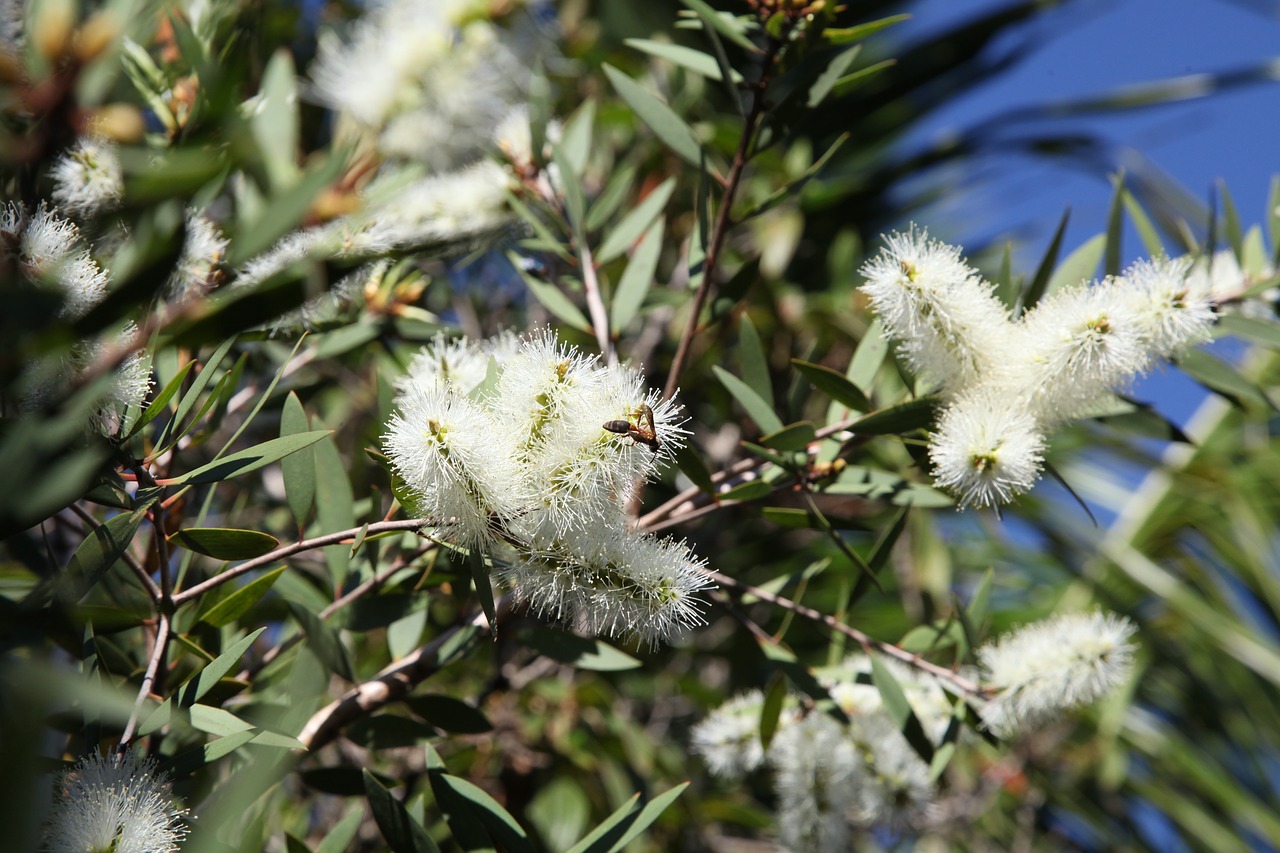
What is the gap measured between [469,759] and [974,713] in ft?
2.40

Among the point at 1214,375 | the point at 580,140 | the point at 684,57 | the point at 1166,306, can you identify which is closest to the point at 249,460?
the point at 684,57

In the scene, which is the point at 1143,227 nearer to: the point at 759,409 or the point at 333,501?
the point at 759,409

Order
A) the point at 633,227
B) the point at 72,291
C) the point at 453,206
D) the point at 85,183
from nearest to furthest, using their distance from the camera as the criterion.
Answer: the point at 72,291 → the point at 85,183 → the point at 633,227 → the point at 453,206

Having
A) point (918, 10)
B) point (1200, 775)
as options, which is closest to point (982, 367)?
point (1200, 775)

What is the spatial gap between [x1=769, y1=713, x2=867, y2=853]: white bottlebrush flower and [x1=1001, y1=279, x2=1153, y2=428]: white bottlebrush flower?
1.62ft

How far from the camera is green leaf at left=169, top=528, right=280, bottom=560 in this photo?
758 mm

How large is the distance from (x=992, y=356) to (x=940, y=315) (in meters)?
Result: 0.07

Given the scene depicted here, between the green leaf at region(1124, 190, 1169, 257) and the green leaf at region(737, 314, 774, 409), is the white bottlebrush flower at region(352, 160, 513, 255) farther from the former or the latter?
the green leaf at region(1124, 190, 1169, 257)

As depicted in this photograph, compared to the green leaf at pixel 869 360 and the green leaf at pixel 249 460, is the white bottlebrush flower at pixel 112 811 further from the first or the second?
the green leaf at pixel 869 360

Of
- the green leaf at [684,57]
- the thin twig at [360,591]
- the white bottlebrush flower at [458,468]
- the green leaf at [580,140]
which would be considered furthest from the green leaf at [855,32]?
the thin twig at [360,591]

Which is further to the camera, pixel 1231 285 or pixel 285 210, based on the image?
pixel 1231 285

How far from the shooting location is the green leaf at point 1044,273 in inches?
39.7

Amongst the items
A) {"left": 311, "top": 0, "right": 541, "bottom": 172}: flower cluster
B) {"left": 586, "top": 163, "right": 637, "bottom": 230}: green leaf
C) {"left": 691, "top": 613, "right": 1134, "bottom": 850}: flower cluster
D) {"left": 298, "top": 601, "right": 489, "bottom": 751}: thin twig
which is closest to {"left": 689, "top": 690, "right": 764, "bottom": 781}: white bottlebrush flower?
{"left": 691, "top": 613, "right": 1134, "bottom": 850}: flower cluster

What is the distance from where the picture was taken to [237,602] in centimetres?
82
